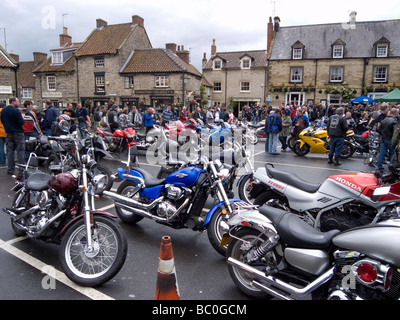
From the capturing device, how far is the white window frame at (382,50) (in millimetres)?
31891

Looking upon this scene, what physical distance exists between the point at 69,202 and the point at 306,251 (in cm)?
260

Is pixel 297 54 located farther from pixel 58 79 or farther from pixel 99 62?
pixel 58 79

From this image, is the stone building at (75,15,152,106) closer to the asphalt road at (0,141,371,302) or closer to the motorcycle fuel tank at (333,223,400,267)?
the asphalt road at (0,141,371,302)

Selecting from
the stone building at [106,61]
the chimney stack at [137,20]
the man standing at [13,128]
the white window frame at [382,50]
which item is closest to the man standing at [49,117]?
the man standing at [13,128]

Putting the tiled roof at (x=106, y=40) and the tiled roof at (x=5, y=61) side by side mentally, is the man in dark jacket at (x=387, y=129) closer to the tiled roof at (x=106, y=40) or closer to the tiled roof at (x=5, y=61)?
the tiled roof at (x=106, y=40)

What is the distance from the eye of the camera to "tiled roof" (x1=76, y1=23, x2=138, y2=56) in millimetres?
33250

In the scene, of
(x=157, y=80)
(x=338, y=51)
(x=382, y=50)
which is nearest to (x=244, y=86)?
(x=338, y=51)

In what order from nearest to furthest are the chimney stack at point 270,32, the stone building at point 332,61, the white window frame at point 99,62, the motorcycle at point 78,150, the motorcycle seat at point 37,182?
the motorcycle seat at point 37,182 → the motorcycle at point 78,150 → the stone building at point 332,61 → the white window frame at point 99,62 → the chimney stack at point 270,32

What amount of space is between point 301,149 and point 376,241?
1009cm

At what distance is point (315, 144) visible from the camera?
11.7m

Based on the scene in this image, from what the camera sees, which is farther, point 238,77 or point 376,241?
point 238,77

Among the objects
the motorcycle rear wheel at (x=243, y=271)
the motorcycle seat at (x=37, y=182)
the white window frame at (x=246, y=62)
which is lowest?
the motorcycle rear wheel at (x=243, y=271)

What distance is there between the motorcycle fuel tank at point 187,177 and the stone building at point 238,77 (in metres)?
34.3

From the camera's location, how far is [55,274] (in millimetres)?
3496
